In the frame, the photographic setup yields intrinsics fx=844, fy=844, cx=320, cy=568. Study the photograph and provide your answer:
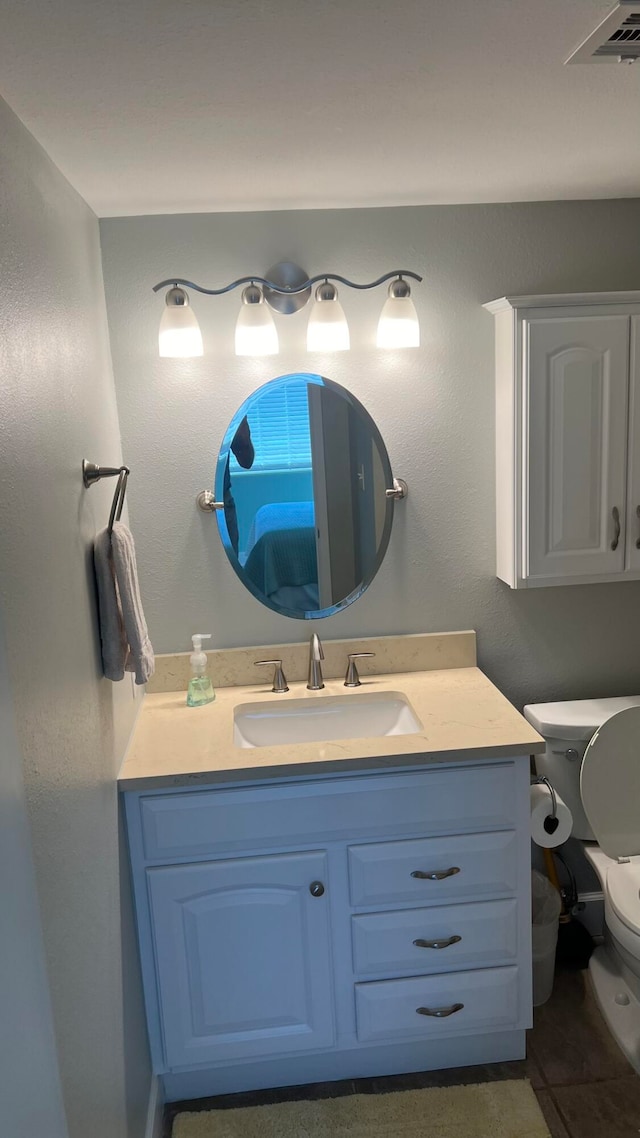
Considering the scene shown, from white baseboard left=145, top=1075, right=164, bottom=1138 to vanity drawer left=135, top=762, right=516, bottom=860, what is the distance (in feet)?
1.83

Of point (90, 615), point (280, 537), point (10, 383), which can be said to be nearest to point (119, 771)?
point (90, 615)

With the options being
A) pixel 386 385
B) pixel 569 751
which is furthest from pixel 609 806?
pixel 386 385

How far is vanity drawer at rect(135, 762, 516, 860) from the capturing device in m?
1.85

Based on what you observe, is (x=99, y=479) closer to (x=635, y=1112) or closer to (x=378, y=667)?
(x=378, y=667)

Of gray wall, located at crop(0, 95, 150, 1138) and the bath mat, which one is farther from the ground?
gray wall, located at crop(0, 95, 150, 1138)

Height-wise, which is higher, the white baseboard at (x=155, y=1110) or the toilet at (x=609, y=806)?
the toilet at (x=609, y=806)

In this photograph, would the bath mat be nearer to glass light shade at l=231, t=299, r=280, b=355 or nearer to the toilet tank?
the toilet tank

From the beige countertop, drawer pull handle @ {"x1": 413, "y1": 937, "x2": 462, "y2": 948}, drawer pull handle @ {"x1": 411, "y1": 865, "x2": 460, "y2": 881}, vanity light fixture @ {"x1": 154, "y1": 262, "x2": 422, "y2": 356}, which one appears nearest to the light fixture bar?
vanity light fixture @ {"x1": 154, "y1": 262, "x2": 422, "y2": 356}

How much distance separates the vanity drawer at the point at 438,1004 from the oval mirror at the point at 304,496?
0.96m

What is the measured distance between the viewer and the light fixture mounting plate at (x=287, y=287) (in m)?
2.18

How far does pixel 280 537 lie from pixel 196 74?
1.26m

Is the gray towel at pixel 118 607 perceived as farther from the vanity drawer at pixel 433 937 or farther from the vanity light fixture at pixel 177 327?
the vanity drawer at pixel 433 937

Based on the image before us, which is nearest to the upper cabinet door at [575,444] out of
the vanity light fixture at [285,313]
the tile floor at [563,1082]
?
the vanity light fixture at [285,313]

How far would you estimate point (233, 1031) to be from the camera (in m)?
1.96
